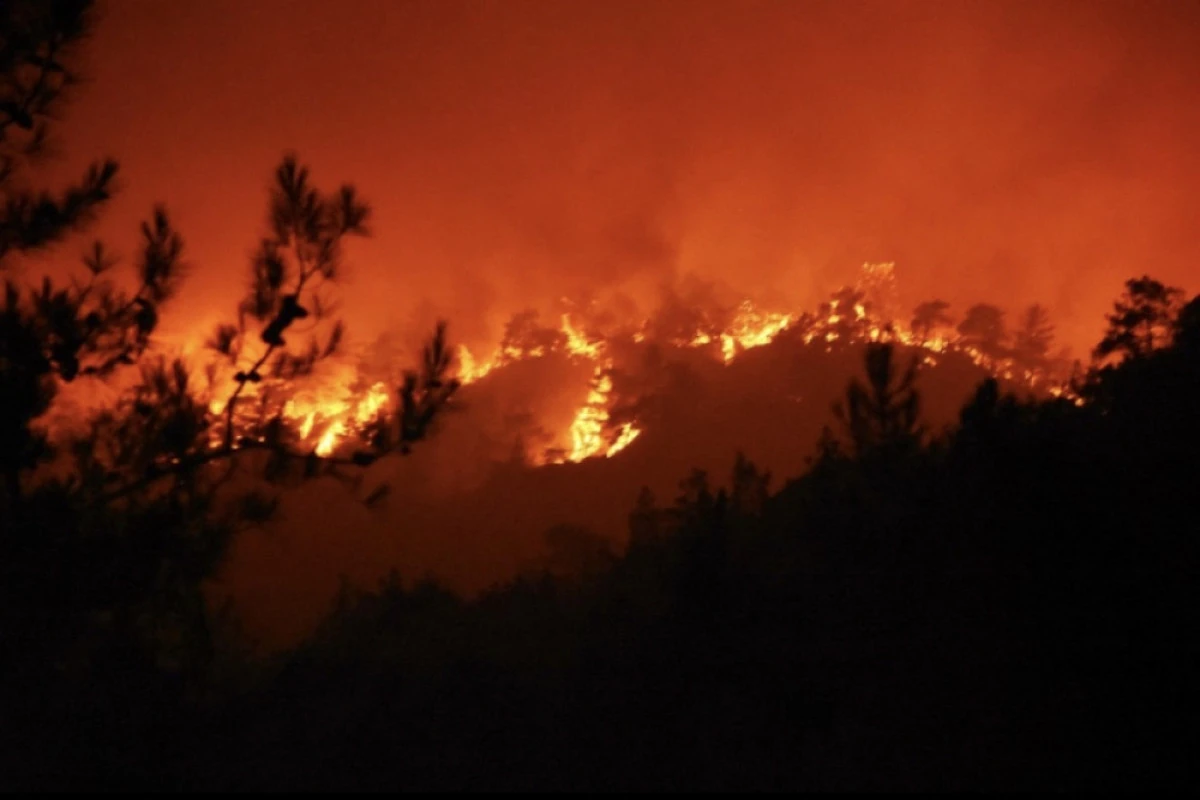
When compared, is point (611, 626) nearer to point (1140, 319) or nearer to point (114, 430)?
point (114, 430)

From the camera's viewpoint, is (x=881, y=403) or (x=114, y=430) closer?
(x=114, y=430)

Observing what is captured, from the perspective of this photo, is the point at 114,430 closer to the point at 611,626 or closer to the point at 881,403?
the point at 611,626

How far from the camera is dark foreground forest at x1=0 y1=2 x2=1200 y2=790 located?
5453 mm

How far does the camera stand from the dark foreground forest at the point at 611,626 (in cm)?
545

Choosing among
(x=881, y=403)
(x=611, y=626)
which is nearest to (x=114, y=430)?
(x=611, y=626)

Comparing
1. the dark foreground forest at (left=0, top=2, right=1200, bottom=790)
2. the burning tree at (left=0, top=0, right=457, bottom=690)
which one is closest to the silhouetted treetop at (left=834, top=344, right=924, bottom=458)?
the dark foreground forest at (left=0, top=2, right=1200, bottom=790)

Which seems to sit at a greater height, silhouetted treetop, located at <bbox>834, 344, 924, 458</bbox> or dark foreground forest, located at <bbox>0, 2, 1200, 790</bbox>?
silhouetted treetop, located at <bbox>834, 344, 924, 458</bbox>

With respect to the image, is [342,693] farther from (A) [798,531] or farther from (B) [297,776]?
(A) [798,531]

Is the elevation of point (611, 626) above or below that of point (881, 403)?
below

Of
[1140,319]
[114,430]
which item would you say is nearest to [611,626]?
[114,430]

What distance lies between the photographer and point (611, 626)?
712cm

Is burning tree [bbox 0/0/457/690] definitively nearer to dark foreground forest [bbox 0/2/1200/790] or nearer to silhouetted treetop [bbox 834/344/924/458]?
dark foreground forest [bbox 0/2/1200/790]

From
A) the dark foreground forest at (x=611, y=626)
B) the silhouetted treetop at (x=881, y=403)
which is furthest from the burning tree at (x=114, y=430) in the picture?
the silhouetted treetop at (x=881, y=403)

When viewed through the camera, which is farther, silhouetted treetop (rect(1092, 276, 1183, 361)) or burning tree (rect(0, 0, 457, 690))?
silhouetted treetop (rect(1092, 276, 1183, 361))
